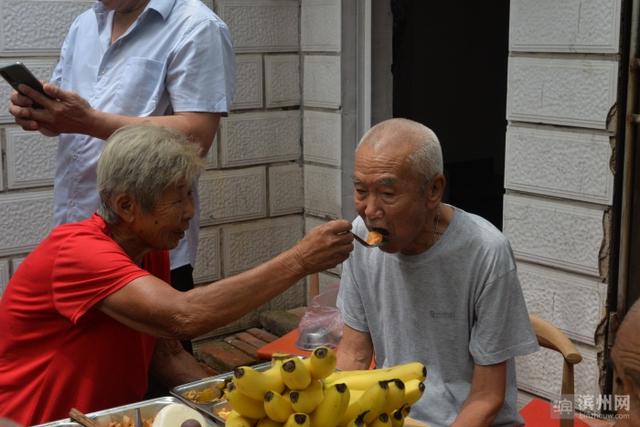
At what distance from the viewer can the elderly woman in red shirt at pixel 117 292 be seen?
2.65m

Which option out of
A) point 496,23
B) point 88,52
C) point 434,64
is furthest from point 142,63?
point 496,23

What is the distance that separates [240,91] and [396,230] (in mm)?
3008

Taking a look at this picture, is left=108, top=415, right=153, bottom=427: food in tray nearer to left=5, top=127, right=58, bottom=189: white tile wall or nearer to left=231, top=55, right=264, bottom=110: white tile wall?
left=5, top=127, right=58, bottom=189: white tile wall

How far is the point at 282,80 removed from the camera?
5703mm

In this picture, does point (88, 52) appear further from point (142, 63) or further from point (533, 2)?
point (533, 2)

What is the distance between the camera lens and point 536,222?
4.39 m

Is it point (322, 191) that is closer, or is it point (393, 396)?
point (393, 396)

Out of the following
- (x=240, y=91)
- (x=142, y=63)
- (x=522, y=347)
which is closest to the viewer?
(x=522, y=347)

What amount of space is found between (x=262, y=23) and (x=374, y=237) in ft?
10.2

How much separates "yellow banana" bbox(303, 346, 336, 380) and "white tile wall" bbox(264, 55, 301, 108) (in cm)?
373

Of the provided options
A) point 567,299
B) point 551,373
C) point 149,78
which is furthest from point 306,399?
point 551,373

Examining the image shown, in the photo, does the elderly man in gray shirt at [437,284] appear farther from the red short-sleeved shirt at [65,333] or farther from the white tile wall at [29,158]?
the white tile wall at [29,158]

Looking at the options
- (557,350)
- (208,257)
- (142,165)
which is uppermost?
(142,165)

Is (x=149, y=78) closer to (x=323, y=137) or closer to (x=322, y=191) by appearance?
(x=323, y=137)
